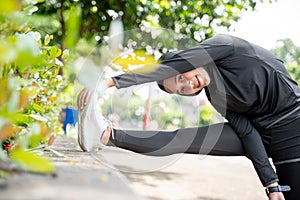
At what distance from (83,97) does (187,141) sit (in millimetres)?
557

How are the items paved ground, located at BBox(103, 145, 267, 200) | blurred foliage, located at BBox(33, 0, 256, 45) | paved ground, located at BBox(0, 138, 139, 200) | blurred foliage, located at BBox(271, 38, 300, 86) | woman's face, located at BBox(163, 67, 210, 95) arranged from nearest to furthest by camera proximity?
paved ground, located at BBox(0, 138, 139, 200) → woman's face, located at BBox(163, 67, 210, 95) → paved ground, located at BBox(103, 145, 267, 200) → blurred foliage, located at BBox(33, 0, 256, 45) → blurred foliage, located at BBox(271, 38, 300, 86)

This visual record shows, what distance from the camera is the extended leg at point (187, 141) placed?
2010mm

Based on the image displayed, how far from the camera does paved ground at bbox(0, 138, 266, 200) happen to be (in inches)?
24.6

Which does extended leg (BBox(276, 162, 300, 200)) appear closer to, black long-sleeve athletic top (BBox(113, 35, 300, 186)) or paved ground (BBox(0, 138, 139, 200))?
black long-sleeve athletic top (BBox(113, 35, 300, 186))

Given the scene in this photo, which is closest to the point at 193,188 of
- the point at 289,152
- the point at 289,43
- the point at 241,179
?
the point at 241,179

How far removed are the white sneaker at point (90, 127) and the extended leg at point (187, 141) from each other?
0.29 ft

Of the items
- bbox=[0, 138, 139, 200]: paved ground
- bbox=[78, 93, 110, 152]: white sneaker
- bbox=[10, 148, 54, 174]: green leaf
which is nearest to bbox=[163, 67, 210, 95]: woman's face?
bbox=[78, 93, 110, 152]: white sneaker

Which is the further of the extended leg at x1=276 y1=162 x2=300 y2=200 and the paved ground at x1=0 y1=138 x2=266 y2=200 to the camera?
the extended leg at x1=276 y1=162 x2=300 y2=200

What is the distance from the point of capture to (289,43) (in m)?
5.62

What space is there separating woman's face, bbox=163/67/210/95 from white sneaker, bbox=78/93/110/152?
38 centimetres

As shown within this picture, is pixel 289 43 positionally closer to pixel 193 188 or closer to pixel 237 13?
pixel 237 13

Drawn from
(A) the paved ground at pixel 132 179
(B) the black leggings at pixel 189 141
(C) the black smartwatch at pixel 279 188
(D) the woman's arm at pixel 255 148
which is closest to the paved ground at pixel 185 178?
(A) the paved ground at pixel 132 179

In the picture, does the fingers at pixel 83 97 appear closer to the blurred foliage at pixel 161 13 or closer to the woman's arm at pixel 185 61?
the woman's arm at pixel 185 61

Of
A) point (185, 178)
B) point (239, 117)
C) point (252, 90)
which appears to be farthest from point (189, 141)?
point (185, 178)
